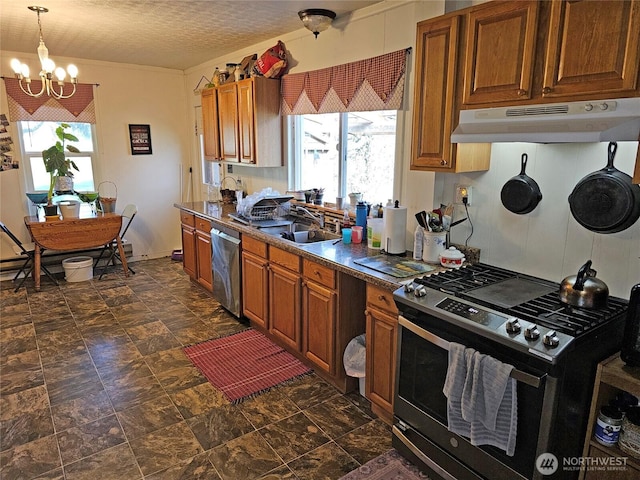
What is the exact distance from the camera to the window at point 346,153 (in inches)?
122

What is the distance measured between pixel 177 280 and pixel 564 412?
14.1 feet

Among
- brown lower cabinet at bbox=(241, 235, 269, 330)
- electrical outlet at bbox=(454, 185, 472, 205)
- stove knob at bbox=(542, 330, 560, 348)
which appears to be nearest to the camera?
stove knob at bbox=(542, 330, 560, 348)

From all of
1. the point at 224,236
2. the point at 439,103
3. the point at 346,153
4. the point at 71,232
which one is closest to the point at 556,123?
the point at 439,103

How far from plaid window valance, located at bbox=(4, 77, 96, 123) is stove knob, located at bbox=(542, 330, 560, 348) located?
536 cm

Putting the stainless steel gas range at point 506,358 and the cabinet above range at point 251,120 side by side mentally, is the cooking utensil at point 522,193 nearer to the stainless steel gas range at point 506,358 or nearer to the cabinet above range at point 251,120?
the stainless steel gas range at point 506,358

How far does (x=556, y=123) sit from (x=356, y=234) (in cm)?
151

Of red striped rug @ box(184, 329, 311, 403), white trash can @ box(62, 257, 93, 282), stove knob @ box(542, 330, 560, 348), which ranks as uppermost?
stove knob @ box(542, 330, 560, 348)

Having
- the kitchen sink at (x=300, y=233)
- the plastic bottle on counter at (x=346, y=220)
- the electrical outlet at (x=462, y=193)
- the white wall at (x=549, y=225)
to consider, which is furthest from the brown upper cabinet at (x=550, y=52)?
the kitchen sink at (x=300, y=233)

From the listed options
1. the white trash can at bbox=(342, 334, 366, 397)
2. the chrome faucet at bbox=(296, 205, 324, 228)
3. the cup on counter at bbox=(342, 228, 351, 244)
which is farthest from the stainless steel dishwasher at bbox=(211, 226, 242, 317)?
the white trash can at bbox=(342, 334, 366, 397)

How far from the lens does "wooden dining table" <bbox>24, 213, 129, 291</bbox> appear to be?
450 cm

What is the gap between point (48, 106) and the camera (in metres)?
4.82

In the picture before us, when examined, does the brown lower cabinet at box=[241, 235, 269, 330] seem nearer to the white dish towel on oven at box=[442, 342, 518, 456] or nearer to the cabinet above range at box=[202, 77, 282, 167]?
the cabinet above range at box=[202, 77, 282, 167]

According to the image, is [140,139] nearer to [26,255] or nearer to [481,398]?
[26,255]

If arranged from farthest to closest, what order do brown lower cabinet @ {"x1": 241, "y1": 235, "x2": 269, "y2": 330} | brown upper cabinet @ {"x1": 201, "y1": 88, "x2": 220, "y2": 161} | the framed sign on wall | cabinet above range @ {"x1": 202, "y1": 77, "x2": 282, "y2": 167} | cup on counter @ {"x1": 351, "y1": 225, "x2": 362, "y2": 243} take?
the framed sign on wall
brown upper cabinet @ {"x1": 201, "y1": 88, "x2": 220, "y2": 161}
cabinet above range @ {"x1": 202, "y1": 77, "x2": 282, "y2": 167}
brown lower cabinet @ {"x1": 241, "y1": 235, "x2": 269, "y2": 330}
cup on counter @ {"x1": 351, "y1": 225, "x2": 362, "y2": 243}
